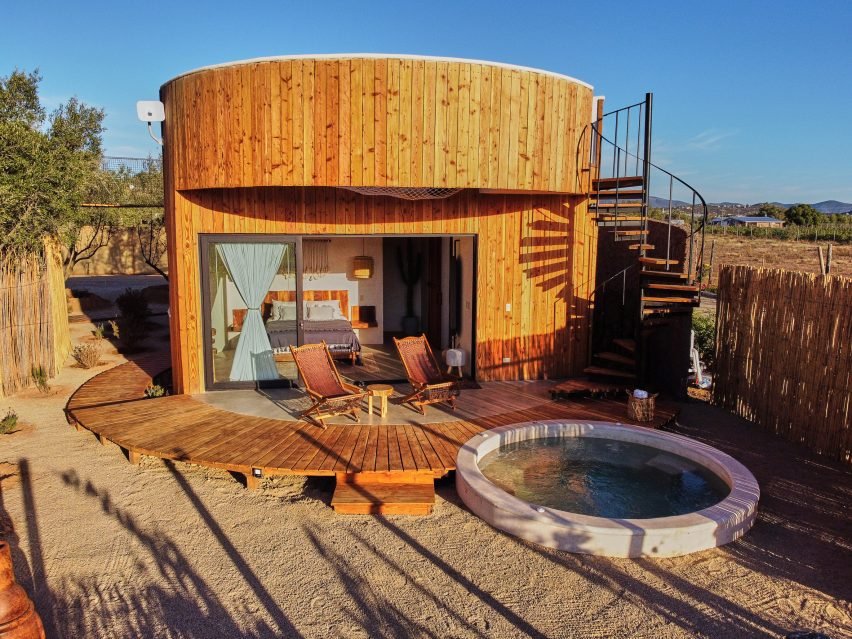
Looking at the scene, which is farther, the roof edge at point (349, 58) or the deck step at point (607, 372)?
the deck step at point (607, 372)

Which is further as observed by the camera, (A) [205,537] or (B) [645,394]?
(B) [645,394]

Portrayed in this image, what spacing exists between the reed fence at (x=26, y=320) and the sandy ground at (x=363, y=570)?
3.64 meters

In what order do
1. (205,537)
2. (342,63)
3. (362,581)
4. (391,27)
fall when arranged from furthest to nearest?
1. (391,27)
2. (342,63)
3. (205,537)
4. (362,581)

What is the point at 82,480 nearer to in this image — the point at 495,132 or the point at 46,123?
the point at 495,132

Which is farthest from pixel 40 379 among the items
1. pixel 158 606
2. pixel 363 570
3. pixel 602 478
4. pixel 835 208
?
pixel 835 208

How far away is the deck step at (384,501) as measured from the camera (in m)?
5.59

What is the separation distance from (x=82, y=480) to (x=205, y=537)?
207 centimetres

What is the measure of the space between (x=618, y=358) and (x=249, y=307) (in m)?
5.49

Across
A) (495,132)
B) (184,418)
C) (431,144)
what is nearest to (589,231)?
(495,132)

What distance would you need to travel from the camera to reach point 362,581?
4.55m

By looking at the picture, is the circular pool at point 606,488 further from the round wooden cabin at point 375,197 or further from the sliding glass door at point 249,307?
the sliding glass door at point 249,307

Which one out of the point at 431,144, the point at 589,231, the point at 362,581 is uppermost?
the point at 431,144

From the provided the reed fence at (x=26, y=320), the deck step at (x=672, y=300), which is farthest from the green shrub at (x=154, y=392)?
the deck step at (x=672, y=300)

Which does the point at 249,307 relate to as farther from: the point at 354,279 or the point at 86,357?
the point at 86,357
